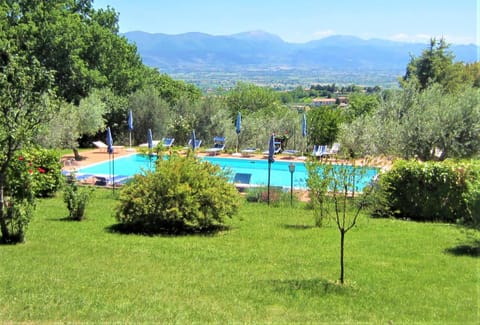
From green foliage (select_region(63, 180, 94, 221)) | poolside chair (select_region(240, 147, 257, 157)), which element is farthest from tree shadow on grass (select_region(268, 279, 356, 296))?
poolside chair (select_region(240, 147, 257, 157))

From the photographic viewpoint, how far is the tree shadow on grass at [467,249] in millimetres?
9195

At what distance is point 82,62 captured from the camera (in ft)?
95.6

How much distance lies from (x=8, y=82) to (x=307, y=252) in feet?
20.4

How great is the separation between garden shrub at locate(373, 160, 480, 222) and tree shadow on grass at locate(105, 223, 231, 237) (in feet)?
14.2

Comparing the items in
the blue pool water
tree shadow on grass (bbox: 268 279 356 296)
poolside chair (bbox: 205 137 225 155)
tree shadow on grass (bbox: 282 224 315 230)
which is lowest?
the blue pool water

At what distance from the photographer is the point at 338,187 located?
8211mm

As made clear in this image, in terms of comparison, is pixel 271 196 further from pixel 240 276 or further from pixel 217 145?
pixel 217 145

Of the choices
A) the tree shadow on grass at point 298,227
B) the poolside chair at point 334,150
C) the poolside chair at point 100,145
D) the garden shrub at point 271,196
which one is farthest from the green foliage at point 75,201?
the poolside chair at point 100,145

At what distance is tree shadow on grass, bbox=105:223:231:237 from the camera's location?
11281 mm

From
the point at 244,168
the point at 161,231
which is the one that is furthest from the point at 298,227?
the point at 244,168

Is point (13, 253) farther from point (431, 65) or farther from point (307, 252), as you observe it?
point (431, 65)

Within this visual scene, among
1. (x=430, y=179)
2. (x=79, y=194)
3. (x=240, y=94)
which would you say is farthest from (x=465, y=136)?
(x=240, y=94)

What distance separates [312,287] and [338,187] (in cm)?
194

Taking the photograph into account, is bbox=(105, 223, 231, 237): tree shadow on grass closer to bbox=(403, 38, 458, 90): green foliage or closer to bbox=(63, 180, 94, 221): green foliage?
bbox=(63, 180, 94, 221): green foliage
